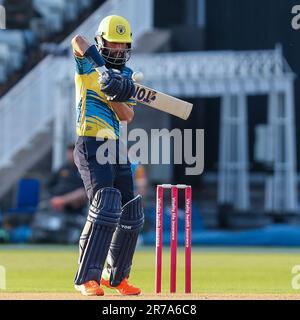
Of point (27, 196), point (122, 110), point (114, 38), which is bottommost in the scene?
point (27, 196)

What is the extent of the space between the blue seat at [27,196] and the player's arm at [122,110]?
418 inches

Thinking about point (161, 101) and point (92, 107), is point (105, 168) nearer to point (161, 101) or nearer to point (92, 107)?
point (92, 107)

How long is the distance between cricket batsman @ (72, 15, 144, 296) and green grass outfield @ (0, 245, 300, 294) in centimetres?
80

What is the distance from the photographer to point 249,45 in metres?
20.8

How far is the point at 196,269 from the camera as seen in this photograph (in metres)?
11.3

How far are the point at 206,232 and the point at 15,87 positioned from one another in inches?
217

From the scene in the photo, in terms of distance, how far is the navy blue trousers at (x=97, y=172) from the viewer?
7.03 m

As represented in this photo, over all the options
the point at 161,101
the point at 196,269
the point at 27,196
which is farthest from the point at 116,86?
the point at 27,196

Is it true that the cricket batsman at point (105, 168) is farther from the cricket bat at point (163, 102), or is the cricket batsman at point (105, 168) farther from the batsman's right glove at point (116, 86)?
the cricket bat at point (163, 102)

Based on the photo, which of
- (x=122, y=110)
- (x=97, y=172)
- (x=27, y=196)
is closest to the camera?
(x=97, y=172)

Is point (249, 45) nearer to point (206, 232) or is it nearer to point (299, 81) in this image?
point (299, 81)

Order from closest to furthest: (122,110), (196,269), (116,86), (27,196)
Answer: (116,86), (122,110), (196,269), (27,196)

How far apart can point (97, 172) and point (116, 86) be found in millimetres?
602
